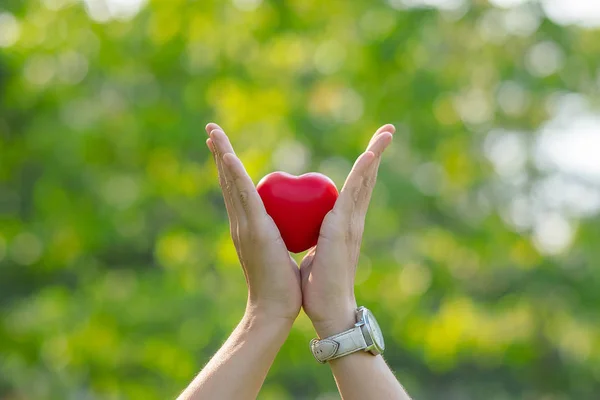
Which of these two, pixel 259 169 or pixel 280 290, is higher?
pixel 259 169

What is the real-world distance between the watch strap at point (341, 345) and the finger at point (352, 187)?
14.4 inches

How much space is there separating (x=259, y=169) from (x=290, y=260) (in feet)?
23.1

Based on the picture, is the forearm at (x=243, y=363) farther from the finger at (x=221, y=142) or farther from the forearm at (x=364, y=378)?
the finger at (x=221, y=142)

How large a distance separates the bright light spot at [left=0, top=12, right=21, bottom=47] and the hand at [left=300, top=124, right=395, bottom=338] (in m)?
9.23

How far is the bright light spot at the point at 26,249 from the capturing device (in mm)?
11469

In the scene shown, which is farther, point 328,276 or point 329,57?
point 329,57

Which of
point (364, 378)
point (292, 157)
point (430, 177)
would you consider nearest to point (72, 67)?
point (292, 157)

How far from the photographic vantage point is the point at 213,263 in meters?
10.5

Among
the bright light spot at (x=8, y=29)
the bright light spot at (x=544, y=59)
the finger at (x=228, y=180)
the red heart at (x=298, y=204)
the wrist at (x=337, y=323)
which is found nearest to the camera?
the wrist at (x=337, y=323)

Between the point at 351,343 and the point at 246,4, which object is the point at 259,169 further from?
the point at 351,343

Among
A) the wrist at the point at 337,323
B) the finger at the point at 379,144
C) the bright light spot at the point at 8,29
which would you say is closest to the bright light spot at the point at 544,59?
the bright light spot at the point at 8,29

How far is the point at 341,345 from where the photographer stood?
8.14ft

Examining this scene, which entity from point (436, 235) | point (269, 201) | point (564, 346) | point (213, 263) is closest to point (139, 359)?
point (213, 263)

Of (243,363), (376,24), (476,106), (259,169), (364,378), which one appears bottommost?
(364,378)
